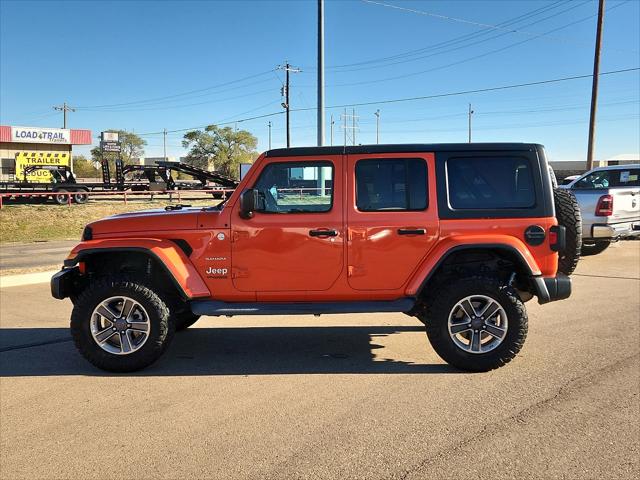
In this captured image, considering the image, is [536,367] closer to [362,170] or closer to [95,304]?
[362,170]

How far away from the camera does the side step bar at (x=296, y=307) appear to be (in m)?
4.73

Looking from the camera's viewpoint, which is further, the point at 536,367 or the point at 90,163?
the point at 90,163

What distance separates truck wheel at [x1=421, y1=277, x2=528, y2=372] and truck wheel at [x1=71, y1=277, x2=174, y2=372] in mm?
2433

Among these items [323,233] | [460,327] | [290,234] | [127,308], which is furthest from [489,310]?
[127,308]

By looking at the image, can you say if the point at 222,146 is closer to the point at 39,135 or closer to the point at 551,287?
the point at 39,135

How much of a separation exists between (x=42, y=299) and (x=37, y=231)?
14.5m

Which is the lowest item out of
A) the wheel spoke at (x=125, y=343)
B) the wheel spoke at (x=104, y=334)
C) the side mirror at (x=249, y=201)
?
the wheel spoke at (x=125, y=343)


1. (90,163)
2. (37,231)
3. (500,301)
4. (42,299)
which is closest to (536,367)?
(500,301)

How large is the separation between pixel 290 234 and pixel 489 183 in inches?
73.1

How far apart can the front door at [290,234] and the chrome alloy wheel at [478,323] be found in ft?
3.75

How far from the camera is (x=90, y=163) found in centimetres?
11431

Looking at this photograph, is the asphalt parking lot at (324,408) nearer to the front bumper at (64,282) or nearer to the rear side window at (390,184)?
the front bumper at (64,282)

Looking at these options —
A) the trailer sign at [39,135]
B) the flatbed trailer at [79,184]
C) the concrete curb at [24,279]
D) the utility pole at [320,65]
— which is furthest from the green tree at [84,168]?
the concrete curb at [24,279]

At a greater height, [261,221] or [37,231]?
[261,221]
